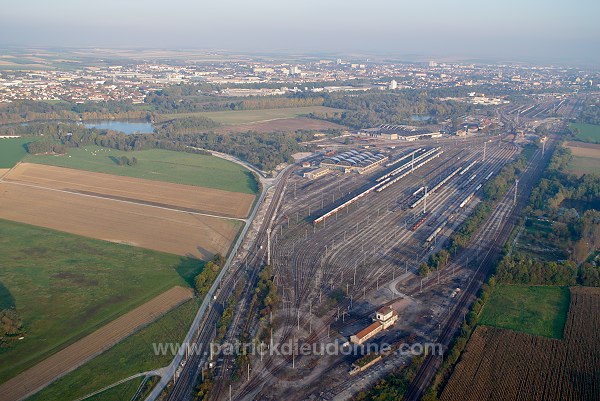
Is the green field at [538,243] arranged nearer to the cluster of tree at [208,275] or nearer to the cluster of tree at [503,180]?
the cluster of tree at [503,180]

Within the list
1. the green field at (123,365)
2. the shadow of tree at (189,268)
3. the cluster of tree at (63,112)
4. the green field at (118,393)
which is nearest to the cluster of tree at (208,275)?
the shadow of tree at (189,268)

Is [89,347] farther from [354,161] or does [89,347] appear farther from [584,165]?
[584,165]

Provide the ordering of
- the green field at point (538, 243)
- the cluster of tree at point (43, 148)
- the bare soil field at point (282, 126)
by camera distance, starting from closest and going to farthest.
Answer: the green field at point (538, 243)
the cluster of tree at point (43, 148)
the bare soil field at point (282, 126)

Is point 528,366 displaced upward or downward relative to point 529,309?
upward

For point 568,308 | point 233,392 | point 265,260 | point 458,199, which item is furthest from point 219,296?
point 458,199

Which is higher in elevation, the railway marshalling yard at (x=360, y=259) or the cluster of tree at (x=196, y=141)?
the cluster of tree at (x=196, y=141)

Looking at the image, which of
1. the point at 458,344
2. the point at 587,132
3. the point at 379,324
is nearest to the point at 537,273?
the point at 458,344
